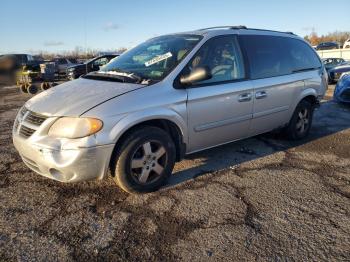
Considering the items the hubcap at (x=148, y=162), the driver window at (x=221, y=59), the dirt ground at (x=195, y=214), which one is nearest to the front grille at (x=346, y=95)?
the dirt ground at (x=195, y=214)

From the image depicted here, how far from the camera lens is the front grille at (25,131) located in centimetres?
323

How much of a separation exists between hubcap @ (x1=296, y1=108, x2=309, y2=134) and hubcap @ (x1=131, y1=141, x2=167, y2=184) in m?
2.90

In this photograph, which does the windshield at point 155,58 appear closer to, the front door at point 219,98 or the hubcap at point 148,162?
the front door at point 219,98

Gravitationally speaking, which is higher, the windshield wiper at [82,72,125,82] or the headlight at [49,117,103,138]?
the windshield wiper at [82,72,125,82]

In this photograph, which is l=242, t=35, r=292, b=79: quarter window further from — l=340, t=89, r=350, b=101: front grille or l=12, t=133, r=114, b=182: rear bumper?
l=340, t=89, r=350, b=101: front grille

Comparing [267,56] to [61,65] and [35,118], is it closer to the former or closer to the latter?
[35,118]

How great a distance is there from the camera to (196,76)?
11.5 feet

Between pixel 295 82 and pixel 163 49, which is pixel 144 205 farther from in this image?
pixel 295 82

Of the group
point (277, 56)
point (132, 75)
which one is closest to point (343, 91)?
point (277, 56)

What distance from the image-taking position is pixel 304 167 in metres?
4.36

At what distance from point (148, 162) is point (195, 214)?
74cm

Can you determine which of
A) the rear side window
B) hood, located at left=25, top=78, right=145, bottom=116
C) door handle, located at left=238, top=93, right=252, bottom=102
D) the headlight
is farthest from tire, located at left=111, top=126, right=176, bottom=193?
the rear side window

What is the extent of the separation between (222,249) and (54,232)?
1.41 metres

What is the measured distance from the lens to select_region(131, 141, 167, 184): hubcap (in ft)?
11.2
